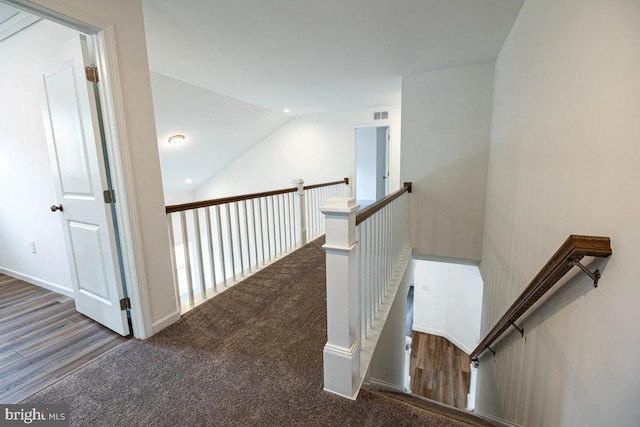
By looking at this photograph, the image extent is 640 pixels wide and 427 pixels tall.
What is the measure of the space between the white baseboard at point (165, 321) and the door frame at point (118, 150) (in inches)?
1.5

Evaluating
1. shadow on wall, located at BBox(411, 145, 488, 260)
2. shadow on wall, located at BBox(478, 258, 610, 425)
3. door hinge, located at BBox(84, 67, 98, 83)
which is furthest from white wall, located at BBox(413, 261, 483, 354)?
door hinge, located at BBox(84, 67, 98, 83)

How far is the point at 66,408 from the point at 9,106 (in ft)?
9.36

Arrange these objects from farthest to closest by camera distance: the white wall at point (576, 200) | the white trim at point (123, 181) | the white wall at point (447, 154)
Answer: the white wall at point (447, 154), the white trim at point (123, 181), the white wall at point (576, 200)

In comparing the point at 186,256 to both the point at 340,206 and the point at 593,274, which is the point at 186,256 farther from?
the point at 593,274

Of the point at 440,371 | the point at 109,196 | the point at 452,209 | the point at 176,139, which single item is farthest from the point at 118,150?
the point at 440,371

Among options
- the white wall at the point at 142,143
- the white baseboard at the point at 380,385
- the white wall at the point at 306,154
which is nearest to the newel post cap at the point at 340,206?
the white wall at the point at 142,143

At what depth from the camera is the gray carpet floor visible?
133cm

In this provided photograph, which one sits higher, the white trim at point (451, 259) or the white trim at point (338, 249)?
the white trim at point (338, 249)

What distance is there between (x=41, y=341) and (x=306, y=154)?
4.71 metres

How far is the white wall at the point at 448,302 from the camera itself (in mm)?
5410

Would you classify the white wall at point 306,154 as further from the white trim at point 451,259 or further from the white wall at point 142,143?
the white wall at point 142,143

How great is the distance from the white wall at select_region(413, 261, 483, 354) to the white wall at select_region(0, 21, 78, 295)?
6.17 meters

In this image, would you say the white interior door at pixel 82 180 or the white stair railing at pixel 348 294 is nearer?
the white stair railing at pixel 348 294

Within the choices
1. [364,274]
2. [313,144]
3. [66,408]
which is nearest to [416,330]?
[313,144]
